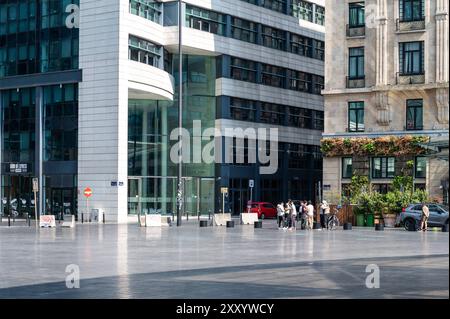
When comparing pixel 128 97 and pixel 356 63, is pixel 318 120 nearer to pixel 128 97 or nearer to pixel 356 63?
pixel 356 63

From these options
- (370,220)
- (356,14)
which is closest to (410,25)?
(356,14)

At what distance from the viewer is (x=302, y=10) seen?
84.5 metres

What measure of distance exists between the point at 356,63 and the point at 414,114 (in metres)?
5.93

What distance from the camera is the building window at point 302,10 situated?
8325cm

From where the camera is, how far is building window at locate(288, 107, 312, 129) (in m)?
82.5

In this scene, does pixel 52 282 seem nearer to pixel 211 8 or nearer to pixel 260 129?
pixel 211 8

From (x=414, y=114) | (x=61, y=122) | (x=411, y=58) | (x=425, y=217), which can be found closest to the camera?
(x=425, y=217)

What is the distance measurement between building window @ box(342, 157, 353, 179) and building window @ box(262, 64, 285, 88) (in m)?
20.2

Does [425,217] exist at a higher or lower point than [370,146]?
lower

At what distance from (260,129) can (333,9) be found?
18875mm

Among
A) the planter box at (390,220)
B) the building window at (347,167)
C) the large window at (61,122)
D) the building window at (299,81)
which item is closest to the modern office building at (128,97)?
the large window at (61,122)

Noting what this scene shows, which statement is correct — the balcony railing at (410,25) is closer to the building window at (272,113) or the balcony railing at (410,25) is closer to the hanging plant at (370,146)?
the hanging plant at (370,146)

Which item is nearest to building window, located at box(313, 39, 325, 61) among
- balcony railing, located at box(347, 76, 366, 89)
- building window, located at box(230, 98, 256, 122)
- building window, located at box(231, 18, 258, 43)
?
building window, located at box(231, 18, 258, 43)
